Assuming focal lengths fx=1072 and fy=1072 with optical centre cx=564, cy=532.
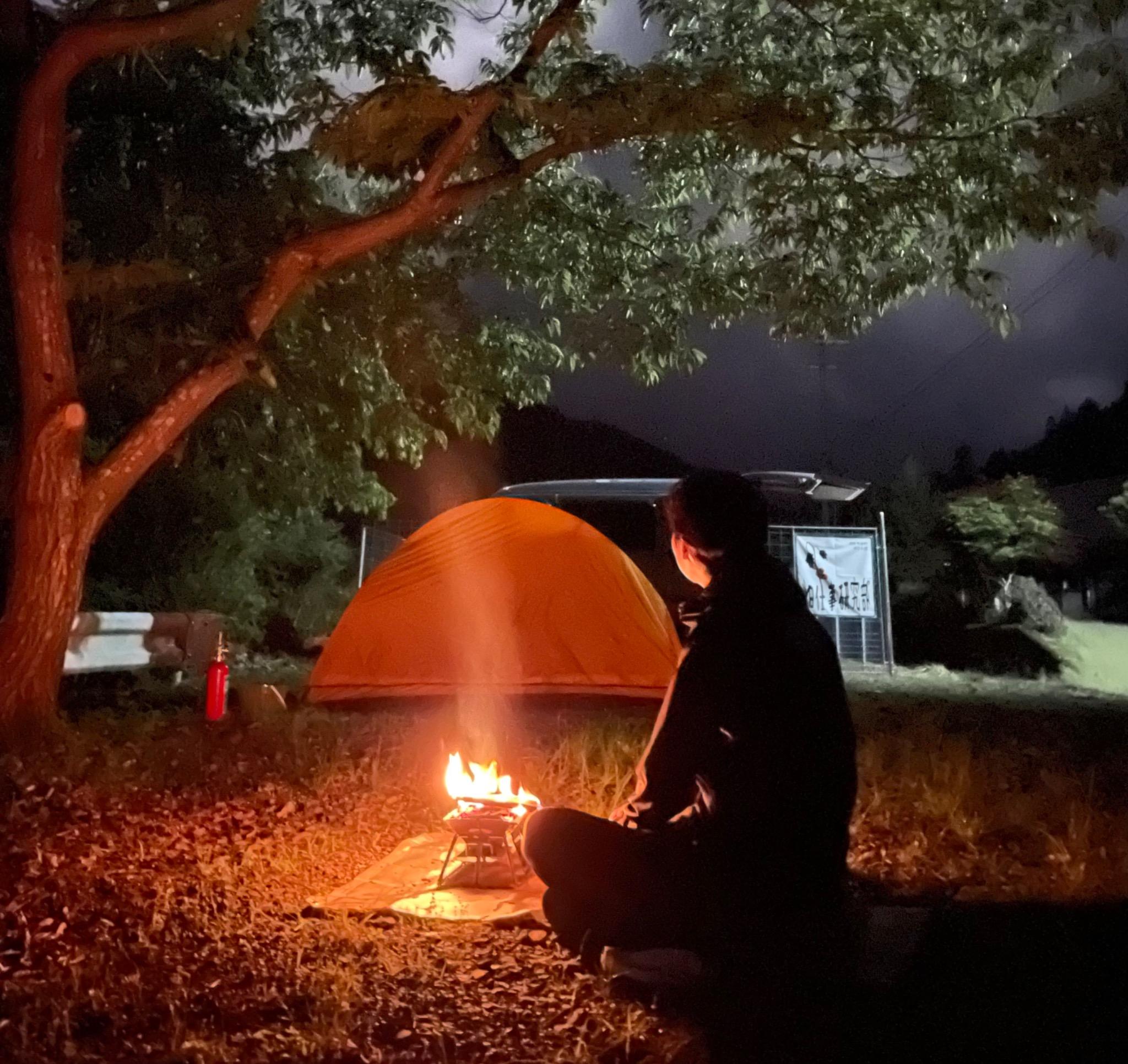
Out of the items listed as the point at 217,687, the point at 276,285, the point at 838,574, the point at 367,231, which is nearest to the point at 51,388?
the point at 276,285

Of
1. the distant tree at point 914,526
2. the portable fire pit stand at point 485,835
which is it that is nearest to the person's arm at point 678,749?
the portable fire pit stand at point 485,835

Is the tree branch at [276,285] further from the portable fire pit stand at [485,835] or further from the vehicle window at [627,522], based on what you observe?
the vehicle window at [627,522]

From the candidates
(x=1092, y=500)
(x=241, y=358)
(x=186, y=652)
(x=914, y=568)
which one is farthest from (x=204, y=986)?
(x=1092, y=500)

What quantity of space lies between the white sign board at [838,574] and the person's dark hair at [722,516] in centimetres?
1119

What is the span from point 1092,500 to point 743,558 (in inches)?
1083

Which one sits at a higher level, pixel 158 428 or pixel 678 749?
pixel 158 428

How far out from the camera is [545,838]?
3.16 meters

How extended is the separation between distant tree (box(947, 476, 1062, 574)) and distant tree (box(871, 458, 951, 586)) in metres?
0.66

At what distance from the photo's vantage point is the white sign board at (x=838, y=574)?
46.0 ft

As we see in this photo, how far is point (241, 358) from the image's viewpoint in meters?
7.07

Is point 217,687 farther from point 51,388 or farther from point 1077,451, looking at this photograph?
point 1077,451

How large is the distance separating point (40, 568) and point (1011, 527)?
53.9 feet

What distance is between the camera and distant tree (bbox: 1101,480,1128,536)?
18.7 metres

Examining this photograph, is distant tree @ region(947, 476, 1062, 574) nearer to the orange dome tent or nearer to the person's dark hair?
the orange dome tent
